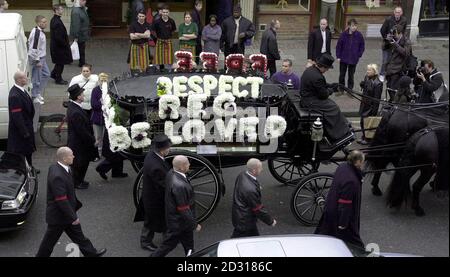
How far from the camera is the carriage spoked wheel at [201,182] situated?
8523 millimetres

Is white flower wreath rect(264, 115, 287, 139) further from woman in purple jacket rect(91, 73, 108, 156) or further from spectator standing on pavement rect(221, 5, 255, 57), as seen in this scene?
spectator standing on pavement rect(221, 5, 255, 57)

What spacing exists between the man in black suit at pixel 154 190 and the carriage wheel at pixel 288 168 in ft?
6.14

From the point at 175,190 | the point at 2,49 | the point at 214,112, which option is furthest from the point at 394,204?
the point at 2,49

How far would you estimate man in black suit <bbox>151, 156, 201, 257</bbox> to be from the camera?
24.5 feet

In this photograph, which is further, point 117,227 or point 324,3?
point 324,3

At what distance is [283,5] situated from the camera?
1817 centimetres

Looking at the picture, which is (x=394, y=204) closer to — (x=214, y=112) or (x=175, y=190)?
(x=214, y=112)

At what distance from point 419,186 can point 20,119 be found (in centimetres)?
577

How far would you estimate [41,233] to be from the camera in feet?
28.3

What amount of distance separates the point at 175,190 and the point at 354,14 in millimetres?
12273

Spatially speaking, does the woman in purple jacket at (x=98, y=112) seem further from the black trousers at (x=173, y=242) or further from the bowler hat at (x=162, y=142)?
the black trousers at (x=173, y=242)

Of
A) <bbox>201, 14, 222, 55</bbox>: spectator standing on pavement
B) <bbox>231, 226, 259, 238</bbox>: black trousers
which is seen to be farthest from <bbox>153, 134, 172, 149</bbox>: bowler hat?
<bbox>201, 14, 222, 55</bbox>: spectator standing on pavement

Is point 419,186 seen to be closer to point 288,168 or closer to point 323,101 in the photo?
point 323,101

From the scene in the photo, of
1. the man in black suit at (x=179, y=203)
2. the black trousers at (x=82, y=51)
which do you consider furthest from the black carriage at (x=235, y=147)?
the black trousers at (x=82, y=51)
